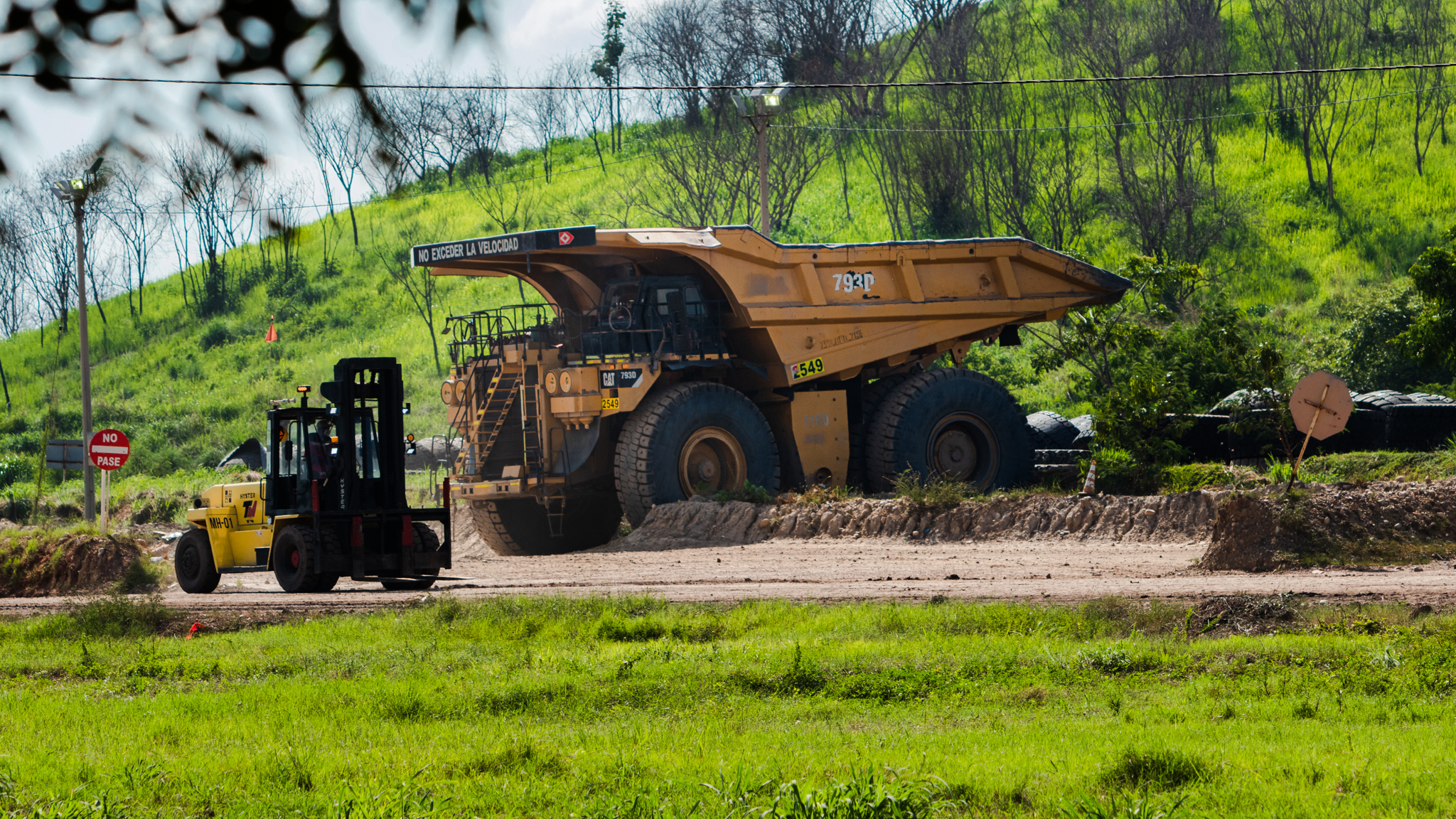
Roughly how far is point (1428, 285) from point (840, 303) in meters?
8.28

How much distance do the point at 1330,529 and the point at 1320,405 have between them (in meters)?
1.73

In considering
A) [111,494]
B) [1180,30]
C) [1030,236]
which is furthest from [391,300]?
[1180,30]

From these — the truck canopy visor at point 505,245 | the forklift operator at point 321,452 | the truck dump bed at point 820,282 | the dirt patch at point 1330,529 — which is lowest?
the dirt patch at point 1330,529

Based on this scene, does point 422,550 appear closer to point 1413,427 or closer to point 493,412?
point 493,412

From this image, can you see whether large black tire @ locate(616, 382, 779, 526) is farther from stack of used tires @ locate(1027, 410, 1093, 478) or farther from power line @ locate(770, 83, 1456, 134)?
power line @ locate(770, 83, 1456, 134)

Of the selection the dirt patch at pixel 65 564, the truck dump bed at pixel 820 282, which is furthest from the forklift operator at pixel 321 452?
the dirt patch at pixel 65 564

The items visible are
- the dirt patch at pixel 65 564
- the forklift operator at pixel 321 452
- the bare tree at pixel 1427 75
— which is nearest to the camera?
the forklift operator at pixel 321 452

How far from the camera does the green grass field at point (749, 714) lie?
18.6 ft

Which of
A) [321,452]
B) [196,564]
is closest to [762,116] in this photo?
[321,452]

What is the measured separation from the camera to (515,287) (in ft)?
176

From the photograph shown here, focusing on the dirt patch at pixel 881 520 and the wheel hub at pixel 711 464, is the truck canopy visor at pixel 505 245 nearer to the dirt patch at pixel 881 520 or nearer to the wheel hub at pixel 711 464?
the wheel hub at pixel 711 464

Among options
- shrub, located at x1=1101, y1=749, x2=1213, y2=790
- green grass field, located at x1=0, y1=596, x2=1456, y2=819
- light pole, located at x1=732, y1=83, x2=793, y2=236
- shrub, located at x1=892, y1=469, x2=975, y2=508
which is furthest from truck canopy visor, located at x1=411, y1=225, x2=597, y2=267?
shrub, located at x1=1101, y1=749, x2=1213, y2=790

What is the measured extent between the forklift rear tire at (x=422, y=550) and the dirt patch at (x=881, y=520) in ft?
13.5

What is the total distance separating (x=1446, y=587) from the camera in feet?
39.0
